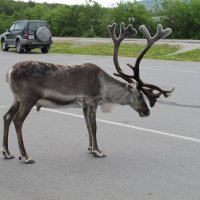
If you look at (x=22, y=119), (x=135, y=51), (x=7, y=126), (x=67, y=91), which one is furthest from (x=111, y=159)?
(x=135, y=51)

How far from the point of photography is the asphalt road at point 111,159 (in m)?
5.31

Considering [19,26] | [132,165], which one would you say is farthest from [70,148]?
[19,26]

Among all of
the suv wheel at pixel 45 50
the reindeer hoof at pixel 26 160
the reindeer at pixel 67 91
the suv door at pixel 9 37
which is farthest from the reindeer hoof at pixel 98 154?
the suv door at pixel 9 37

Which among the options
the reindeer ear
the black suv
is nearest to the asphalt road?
the reindeer ear

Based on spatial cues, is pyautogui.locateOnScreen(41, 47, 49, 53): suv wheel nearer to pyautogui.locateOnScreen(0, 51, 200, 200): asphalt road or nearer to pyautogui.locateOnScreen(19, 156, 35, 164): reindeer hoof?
pyautogui.locateOnScreen(0, 51, 200, 200): asphalt road

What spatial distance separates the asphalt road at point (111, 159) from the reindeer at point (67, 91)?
402 millimetres

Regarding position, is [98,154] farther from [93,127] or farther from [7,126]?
[7,126]

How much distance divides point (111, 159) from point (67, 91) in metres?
1.07

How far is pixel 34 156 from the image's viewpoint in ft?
21.9

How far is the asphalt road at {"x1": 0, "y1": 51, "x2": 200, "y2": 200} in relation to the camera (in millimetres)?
5309

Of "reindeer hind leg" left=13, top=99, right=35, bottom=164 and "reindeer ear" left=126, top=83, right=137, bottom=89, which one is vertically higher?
"reindeer ear" left=126, top=83, right=137, bottom=89

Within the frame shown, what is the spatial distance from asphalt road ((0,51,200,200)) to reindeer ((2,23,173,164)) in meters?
0.40

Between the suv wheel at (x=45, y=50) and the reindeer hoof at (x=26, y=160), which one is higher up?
the reindeer hoof at (x=26, y=160)

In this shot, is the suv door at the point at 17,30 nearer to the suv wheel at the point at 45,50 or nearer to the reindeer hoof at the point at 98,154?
the suv wheel at the point at 45,50
